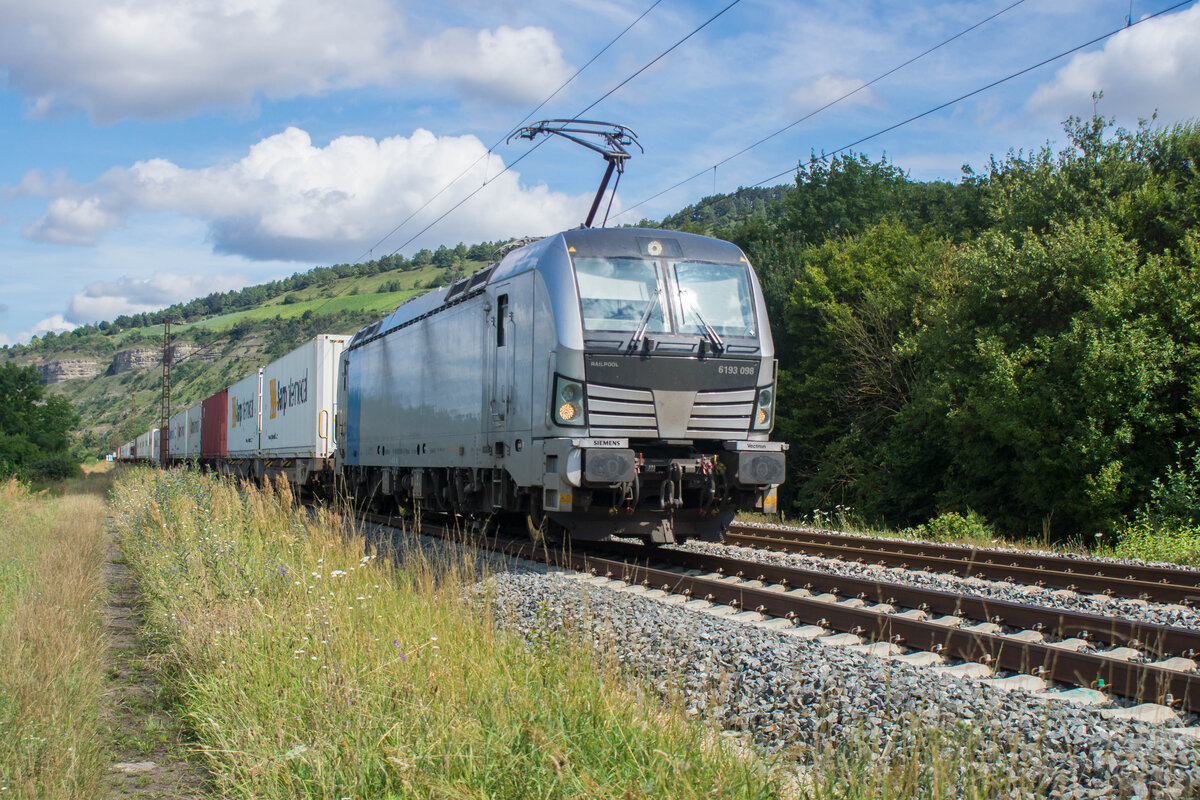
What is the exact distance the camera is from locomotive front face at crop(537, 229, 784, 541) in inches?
381

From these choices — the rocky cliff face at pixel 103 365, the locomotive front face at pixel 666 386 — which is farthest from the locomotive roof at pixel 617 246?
the rocky cliff face at pixel 103 365

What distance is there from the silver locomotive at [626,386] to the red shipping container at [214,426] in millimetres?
25944

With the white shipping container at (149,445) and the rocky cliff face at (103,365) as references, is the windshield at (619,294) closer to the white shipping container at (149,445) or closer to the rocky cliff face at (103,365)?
the white shipping container at (149,445)

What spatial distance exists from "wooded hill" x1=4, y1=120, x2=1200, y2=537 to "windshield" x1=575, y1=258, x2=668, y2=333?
12.3 m

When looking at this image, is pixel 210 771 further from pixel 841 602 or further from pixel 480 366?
pixel 480 366

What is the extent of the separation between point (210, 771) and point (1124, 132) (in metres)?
27.0

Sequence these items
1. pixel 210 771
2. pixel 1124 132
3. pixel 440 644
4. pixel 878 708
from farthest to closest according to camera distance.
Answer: pixel 1124 132, pixel 440 644, pixel 878 708, pixel 210 771

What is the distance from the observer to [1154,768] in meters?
3.84

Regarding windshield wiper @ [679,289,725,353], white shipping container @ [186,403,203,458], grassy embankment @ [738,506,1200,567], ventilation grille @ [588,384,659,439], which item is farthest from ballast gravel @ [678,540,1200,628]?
white shipping container @ [186,403,203,458]

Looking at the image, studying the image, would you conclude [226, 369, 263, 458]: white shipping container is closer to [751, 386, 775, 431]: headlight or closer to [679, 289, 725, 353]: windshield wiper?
[679, 289, 725, 353]: windshield wiper

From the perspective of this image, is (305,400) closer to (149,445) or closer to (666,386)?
(666,386)

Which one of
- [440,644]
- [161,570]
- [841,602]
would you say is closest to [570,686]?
[440,644]

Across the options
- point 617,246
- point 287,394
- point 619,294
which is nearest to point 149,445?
point 287,394

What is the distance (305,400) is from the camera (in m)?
23.3
